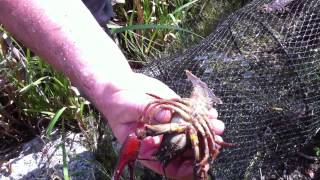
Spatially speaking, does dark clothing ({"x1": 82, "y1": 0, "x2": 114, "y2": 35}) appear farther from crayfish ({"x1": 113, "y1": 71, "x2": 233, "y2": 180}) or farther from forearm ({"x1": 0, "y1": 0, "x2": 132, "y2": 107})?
crayfish ({"x1": 113, "y1": 71, "x2": 233, "y2": 180})

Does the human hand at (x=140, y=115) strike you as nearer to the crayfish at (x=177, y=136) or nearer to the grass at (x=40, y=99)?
the crayfish at (x=177, y=136)

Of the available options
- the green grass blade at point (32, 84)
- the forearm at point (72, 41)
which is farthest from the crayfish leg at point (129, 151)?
the green grass blade at point (32, 84)

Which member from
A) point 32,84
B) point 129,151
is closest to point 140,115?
point 129,151

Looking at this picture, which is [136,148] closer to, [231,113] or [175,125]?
[175,125]

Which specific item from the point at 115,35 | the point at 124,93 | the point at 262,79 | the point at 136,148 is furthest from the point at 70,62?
the point at 115,35

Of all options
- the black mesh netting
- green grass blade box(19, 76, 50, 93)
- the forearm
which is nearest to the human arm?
the forearm

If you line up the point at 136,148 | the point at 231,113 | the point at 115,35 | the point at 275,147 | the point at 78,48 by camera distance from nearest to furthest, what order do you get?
the point at 136,148 < the point at 78,48 < the point at 231,113 < the point at 275,147 < the point at 115,35

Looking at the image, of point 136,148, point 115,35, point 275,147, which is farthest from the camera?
point 115,35
